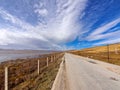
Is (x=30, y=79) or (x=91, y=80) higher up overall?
(x=91, y=80)

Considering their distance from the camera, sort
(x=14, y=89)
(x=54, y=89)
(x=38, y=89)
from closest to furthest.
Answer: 1. (x=54, y=89)
2. (x=38, y=89)
3. (x=14, y=89)

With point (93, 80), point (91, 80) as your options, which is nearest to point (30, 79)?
point (91, 80)

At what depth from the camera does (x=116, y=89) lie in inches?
278

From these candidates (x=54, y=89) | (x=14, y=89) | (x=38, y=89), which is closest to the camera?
(x=54, y=89)

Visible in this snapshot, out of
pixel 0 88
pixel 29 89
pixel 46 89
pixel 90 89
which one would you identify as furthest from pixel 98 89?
pixel 0 88

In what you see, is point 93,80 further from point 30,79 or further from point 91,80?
point 30,79

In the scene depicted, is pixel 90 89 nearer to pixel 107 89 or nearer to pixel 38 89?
pixel 107 89

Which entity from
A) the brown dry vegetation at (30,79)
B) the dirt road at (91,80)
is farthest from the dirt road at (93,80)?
the brown dry vegetation at (30,79)

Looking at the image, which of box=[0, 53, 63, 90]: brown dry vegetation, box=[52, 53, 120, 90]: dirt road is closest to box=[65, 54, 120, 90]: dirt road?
box=[52, 53, 120, 90]: dirt road

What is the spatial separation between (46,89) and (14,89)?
2361 mm

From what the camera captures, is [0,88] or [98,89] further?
[0,88]

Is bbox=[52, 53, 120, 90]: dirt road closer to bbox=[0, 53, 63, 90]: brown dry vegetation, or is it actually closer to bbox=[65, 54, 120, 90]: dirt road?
bbox=[65, 54, 120, 90]: dirt road

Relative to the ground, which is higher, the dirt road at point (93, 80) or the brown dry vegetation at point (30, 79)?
the dirt road at point (93, 80)

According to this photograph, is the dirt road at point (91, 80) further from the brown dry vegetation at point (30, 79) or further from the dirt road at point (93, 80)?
the brown dry vegetation at point (30, 79)
